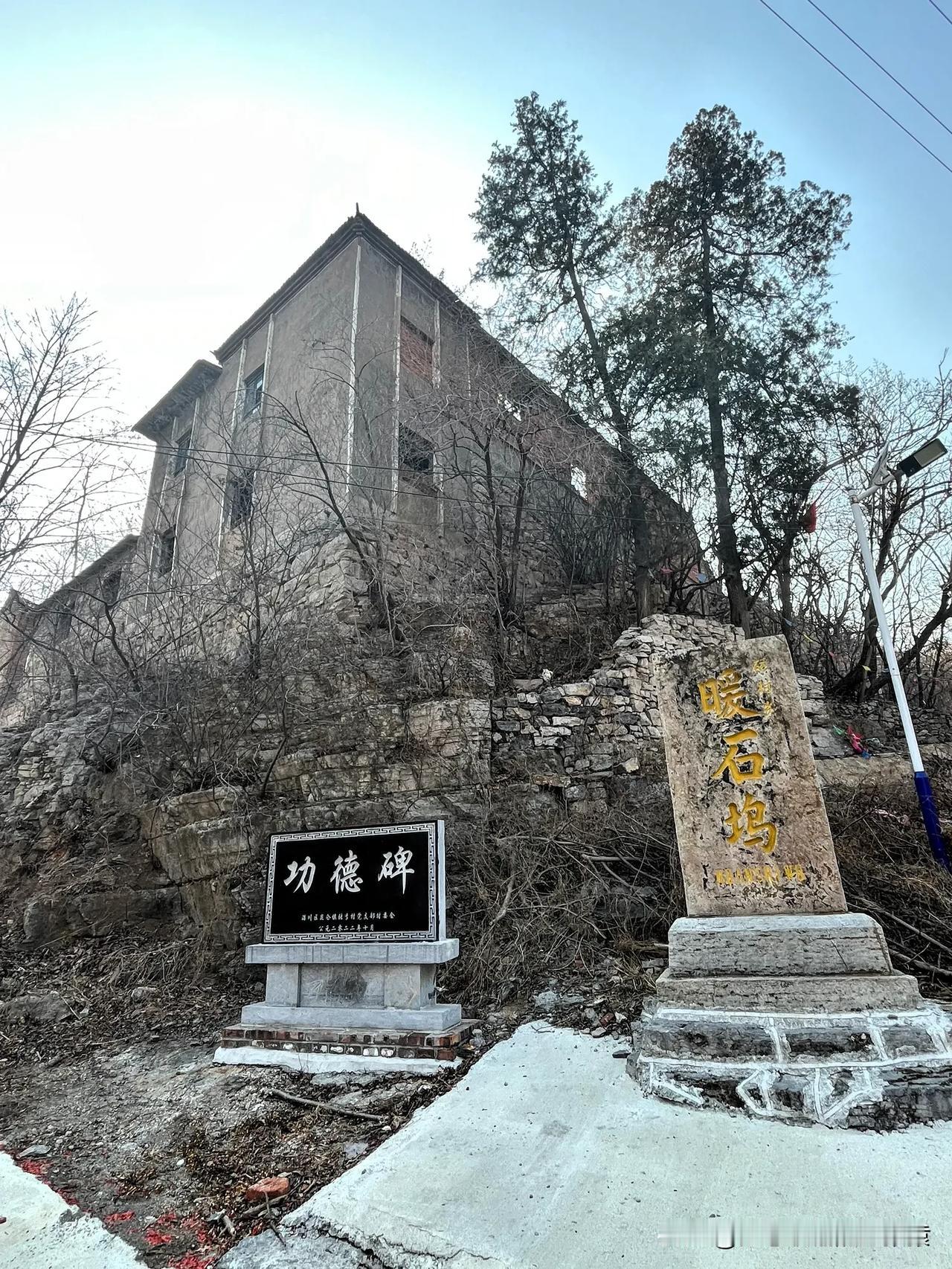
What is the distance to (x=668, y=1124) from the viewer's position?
312cm

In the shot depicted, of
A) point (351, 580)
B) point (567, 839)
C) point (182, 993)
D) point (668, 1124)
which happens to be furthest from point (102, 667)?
point (668, 1124)

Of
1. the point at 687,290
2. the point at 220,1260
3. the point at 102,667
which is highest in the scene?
the point at 687,290

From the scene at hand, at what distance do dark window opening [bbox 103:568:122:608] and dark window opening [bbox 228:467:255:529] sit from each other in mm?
2202

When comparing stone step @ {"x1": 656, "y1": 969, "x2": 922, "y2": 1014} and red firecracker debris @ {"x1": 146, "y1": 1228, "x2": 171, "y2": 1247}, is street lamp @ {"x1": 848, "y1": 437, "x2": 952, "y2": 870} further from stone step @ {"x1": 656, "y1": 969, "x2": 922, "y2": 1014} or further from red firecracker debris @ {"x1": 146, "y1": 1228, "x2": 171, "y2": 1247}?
red firecracker debris @ {"x1": 146, "y1": 1228, "x2": 171, "y2": 1247}

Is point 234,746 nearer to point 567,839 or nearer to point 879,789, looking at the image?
point 567,839

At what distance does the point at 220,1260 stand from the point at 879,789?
639 cm

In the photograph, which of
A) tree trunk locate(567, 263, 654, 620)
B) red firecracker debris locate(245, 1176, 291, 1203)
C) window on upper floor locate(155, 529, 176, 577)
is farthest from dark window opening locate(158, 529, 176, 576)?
red firecracker debris locate(245, 1176, 291, 1203)

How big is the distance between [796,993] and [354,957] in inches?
113

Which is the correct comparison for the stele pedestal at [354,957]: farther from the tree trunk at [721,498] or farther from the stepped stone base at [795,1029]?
the tree trunk at [721,498]

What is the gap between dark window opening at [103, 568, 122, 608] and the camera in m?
9.85

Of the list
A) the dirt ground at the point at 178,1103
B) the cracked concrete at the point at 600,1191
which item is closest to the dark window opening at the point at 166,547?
the dirt ground at the point at 178,1103

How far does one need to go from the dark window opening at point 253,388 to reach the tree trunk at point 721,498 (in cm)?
867

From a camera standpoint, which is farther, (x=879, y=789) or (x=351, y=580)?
(x=351, y=580)

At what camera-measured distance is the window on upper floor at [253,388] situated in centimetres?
1379
